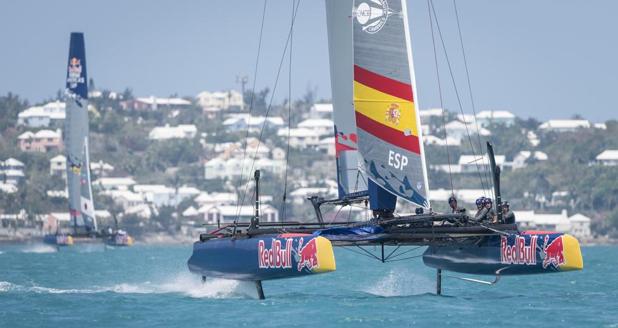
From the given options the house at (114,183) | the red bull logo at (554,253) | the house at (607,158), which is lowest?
the red bull logo at (554,253)

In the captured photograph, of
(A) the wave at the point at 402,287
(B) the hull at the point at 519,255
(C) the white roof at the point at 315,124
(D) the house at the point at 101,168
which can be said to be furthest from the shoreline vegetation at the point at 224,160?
(B) the hull at the point at 519,255

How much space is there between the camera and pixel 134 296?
25281 millimetres

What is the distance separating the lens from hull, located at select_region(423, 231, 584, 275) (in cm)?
2214

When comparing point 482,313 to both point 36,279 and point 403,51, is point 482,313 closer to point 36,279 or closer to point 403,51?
point 403,51

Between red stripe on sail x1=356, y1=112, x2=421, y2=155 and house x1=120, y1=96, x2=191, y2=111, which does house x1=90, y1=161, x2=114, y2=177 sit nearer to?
house x1=120, y1=96, x2=191, y2=111

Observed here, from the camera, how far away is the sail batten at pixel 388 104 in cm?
2261

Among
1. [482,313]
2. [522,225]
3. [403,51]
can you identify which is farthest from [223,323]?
[522,225]

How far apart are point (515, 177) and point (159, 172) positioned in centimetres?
3251

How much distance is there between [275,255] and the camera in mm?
22391

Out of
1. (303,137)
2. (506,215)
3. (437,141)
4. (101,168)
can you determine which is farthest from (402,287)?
(303,137)

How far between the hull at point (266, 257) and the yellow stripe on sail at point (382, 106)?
194cm

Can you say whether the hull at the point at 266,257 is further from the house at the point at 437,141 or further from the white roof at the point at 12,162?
the house at the point at 437,141

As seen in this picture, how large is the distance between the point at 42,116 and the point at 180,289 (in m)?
135

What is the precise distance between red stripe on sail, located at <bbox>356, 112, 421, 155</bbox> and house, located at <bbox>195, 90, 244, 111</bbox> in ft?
530
